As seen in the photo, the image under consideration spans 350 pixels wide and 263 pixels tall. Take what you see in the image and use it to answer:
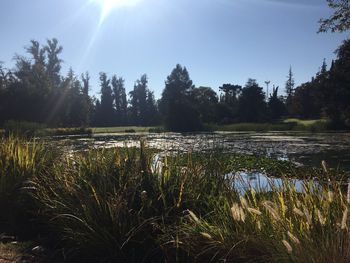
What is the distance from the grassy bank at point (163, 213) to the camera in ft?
10.6

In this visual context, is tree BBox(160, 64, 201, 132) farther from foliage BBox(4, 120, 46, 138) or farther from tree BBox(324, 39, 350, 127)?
foliage BBox(4, 120, 46, 138)

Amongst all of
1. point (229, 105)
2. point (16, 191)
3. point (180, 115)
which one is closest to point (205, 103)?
point (229, 105)

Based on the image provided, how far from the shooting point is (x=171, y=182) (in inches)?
207

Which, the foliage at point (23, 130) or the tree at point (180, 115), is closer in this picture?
the foliage at point (23, 130)

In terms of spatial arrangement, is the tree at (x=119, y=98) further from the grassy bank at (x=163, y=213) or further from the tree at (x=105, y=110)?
the grassy bank at (x=163, y=213)

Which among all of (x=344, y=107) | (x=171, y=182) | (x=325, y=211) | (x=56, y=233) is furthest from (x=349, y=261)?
(x=344, y=107)

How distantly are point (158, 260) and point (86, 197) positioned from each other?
1.12 meters

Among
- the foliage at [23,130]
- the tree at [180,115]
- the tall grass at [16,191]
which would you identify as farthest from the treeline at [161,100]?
the tall grass at [16,191]

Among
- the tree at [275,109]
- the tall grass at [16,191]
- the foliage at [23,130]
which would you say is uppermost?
the tree at [275,109]

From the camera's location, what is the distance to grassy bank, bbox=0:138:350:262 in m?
3.22

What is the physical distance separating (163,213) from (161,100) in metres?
75.3


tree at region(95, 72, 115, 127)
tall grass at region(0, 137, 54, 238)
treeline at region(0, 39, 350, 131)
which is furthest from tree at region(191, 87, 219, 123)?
tall grass at region(0, 137, 54, 238)

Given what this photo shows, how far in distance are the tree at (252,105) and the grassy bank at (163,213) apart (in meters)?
62.2

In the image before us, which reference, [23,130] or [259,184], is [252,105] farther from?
[259,184]
